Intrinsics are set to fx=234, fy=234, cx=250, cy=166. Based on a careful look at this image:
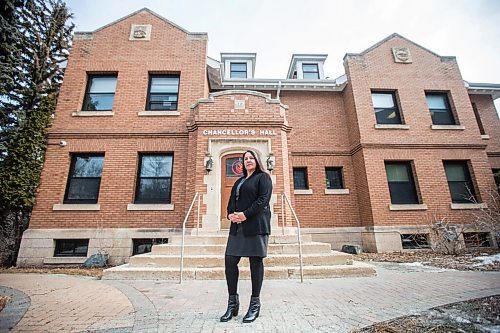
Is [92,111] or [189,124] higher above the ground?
[92,111]

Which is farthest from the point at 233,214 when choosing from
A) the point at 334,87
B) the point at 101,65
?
the point at 334,87

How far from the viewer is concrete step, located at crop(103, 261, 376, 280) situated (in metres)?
4.47

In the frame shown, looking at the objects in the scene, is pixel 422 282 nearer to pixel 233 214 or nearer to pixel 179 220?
pixel 233 214

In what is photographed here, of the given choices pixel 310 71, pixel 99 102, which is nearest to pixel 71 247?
pixel 99 102

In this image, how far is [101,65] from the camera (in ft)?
29.4

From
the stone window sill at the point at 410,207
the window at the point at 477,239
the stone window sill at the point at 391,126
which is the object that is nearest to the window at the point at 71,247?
the stone window sill at the point at 410,207

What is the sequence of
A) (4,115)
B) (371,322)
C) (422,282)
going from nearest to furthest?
(371,322) → (422,282) → (4,115)

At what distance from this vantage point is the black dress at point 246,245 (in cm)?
241

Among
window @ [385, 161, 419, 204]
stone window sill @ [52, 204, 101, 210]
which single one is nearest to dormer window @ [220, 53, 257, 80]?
window @ [385, 161, 419, 204]

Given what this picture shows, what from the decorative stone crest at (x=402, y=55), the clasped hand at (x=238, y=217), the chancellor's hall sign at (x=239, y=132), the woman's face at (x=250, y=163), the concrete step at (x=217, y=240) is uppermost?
the decorative stone crest at (x=402, y=55)

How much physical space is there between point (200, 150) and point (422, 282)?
6.13 metres

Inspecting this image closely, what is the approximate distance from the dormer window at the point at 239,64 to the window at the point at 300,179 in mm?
6784

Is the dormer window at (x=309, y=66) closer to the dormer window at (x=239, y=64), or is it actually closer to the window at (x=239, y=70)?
the dormer window at (x=239, y=64)

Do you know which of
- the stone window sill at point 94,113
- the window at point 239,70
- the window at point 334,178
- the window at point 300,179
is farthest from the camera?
the window at point 239,70
